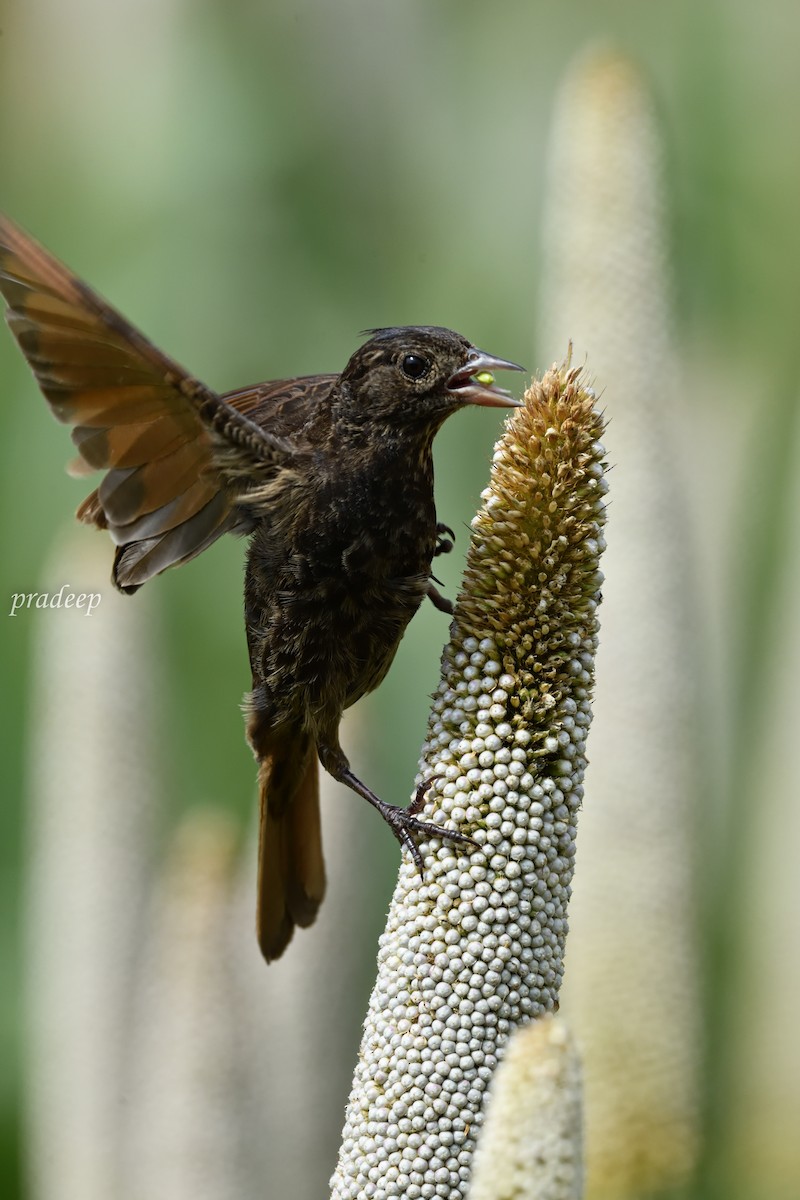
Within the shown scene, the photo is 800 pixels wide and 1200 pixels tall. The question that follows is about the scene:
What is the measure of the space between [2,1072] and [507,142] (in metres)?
3.04

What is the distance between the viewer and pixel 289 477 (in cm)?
227

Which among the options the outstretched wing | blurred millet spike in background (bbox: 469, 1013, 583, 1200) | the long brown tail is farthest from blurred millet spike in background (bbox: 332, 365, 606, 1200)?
the long brown tail

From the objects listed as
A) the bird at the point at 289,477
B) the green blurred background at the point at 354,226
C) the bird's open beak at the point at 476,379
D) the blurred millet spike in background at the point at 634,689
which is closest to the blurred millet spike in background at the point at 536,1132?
the bird at the point at 289,477

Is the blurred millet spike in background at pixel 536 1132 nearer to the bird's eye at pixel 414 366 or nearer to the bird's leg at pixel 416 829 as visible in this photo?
the bird's leg at pixel 416 829

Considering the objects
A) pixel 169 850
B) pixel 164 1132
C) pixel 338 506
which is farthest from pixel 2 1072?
pixel 338 506

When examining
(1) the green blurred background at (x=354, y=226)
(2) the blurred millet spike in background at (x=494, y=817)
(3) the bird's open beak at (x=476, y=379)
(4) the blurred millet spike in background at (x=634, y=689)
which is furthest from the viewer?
(1) the green blurred background at (x=354, y=226)

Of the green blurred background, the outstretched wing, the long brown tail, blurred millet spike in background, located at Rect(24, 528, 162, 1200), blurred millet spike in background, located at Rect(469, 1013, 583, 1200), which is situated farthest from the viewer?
the green blurred background

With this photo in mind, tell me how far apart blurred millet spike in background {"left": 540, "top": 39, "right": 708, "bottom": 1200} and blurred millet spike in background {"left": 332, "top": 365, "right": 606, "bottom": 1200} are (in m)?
1.35

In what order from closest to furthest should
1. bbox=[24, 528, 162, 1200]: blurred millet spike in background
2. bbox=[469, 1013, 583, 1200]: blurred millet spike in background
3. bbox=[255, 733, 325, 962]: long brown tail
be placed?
bbox=[469, 1013, 583, 1200]: blurred millet spike in background < bbox=[255, 733, 325, 962]: long brown tail < bbox=[24, 528, 162, 1200]: blurred millet spike in background

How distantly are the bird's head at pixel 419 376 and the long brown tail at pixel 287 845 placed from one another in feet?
1.79

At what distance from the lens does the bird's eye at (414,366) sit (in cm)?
224

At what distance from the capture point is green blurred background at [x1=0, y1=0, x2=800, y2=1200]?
3.91 meters

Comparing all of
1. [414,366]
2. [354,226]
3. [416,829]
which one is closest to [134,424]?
[414,366]

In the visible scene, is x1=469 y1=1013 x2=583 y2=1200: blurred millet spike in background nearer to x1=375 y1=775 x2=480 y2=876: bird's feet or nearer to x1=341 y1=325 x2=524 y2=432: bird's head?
x1=375 y1=775 x2=480 y2=876: bird's feet
